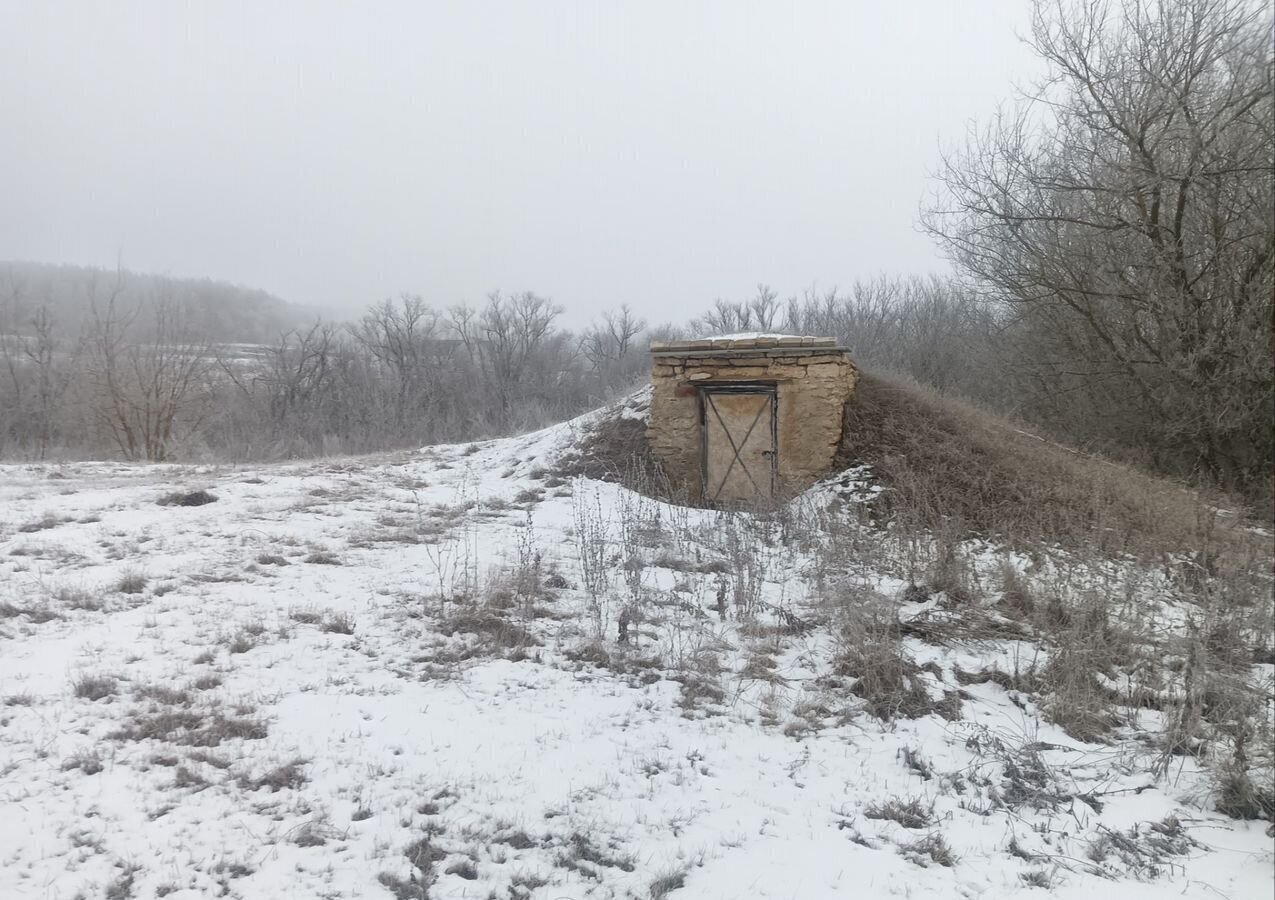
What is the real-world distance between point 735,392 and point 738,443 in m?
0.77

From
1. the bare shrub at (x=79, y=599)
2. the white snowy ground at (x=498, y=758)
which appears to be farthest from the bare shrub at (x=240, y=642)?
the bare shrub at (x=79, y=599)

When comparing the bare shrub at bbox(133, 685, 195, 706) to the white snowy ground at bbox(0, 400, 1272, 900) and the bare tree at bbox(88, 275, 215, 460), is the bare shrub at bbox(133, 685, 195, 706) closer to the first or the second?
the white snowy ground at bbox(0, 400, 1272, 900)

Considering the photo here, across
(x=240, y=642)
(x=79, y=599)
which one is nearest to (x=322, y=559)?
(x=79, y=599)

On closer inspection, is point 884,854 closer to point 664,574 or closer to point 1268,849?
point 1268,849

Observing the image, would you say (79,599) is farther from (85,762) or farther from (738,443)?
(738,443)

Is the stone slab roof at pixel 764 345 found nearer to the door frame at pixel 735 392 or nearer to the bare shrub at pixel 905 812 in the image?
the door frame at pixel 735 392

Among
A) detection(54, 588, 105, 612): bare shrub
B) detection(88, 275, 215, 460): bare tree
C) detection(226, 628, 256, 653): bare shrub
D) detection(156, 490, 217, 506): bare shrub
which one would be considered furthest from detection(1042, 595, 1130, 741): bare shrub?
detection(88, 275, 215, 460): bare tree

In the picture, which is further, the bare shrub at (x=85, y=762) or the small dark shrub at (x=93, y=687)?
the small dark shrub at (x=93, y=687)

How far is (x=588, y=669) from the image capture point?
5.37 m

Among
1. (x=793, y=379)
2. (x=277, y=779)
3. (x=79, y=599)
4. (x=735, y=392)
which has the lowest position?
(x=277, y=779)

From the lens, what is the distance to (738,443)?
35.9 feet

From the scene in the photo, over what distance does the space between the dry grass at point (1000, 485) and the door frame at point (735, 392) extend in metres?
1.00

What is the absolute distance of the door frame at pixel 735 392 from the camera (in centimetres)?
1084

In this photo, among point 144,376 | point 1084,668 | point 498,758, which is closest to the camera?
point 498,758
